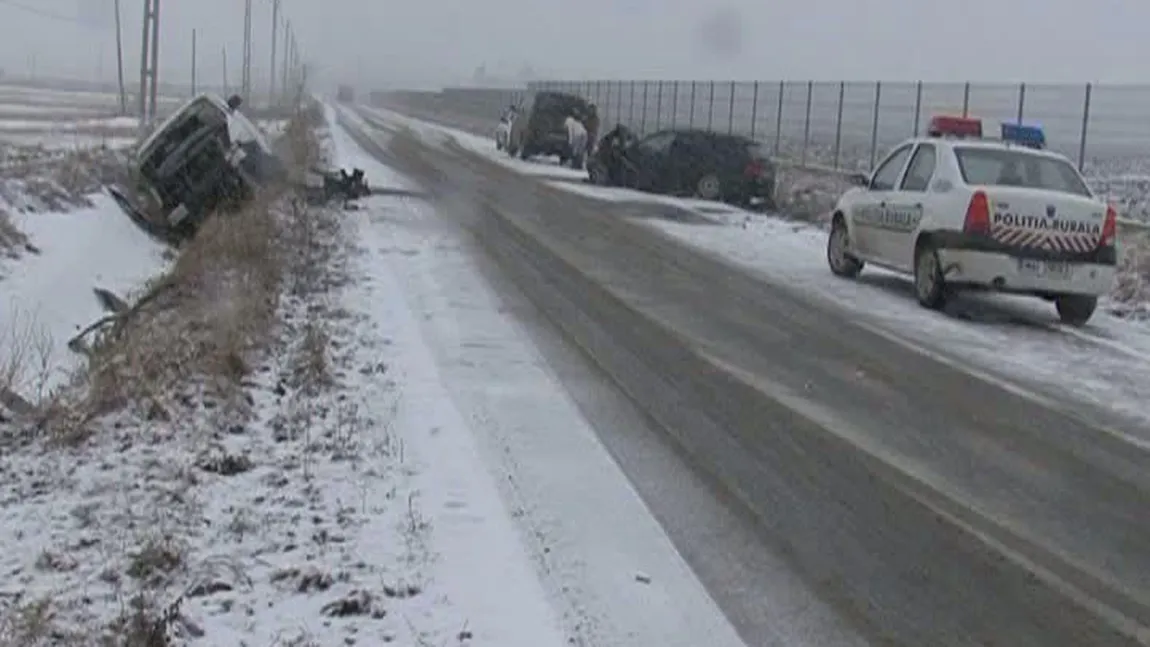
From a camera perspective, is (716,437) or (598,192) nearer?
(716,437)

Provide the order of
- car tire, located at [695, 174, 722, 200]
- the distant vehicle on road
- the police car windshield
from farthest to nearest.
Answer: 1. the distant vehicle on road
2. car tire, located at [695, 174, 722, 200]
3. the police car windshield

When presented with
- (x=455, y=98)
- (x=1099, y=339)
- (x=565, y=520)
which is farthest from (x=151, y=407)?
(x=455, y=98)

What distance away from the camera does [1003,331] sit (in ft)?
42.1

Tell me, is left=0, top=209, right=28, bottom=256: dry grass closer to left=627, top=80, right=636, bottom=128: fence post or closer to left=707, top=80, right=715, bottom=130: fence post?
left=707, top=80, right=715, bottom=130: fence post

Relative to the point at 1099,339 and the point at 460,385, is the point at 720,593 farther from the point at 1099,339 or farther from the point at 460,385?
the point at 1099,339

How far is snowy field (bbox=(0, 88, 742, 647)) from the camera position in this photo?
5133 millimetres

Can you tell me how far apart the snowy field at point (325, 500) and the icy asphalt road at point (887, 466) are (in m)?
0.67

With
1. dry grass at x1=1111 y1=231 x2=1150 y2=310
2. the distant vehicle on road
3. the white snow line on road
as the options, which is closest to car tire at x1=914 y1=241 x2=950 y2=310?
dry grass at x1=1111 y1=231 x2=1150 y2=310

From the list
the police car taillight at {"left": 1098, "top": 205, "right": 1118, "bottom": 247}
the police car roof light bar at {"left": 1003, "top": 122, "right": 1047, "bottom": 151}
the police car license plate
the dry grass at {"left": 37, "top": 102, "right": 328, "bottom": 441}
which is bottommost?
the dry grass at {"left": 37, "top": 102, "right": 328, "bottom": 441}

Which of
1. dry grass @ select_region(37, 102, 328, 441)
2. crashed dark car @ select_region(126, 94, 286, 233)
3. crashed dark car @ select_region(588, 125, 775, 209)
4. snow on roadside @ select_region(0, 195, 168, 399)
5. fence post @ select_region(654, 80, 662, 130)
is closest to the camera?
dry grass @ select_region(37, 102, 328, 441)

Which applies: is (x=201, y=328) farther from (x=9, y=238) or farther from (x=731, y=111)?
(x=731, y=111)

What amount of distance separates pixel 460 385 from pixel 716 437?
6.19 ft

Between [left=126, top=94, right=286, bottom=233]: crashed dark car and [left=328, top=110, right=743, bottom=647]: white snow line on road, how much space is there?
678 cm

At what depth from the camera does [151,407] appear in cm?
792
